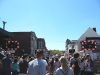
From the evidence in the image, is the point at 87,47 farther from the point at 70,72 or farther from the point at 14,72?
the point at 70,72

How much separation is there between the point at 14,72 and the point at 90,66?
455cm

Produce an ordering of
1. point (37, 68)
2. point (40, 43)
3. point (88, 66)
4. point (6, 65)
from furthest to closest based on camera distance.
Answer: point (40, 43), point (88, 66), point (6, 65), point (37, 68)

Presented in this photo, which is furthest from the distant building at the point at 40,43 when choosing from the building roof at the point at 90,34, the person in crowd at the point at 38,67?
the person in crowd at the point at 38,67

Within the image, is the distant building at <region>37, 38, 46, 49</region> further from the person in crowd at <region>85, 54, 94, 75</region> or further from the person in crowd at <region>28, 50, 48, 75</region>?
the person in crowd at <region>28, 50, 48, 75</region>

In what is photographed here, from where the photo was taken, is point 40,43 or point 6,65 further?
point 40,43

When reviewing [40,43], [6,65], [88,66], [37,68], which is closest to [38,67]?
[37,68]

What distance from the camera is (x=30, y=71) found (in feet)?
38.3

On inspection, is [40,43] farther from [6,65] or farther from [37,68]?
[37,68]

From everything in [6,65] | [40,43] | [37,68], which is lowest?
[37,68]

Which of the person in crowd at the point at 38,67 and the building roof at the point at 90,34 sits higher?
the building roof at the point at 90,34

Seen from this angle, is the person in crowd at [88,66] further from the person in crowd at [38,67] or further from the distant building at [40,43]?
the distant building at [40,43]

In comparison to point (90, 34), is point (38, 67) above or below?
below

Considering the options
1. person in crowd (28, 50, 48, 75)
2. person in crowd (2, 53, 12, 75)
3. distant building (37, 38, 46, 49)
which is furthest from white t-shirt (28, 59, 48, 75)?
distant building (37, 38, 46, 49)

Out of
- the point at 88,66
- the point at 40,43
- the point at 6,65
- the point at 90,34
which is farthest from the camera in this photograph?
the point at 40,43
